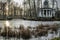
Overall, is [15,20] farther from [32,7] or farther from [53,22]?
[53,22]

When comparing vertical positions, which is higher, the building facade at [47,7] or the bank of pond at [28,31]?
the building facade at [47,7]

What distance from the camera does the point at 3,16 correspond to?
1.90 m

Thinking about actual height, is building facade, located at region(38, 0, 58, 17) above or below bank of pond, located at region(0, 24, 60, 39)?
above

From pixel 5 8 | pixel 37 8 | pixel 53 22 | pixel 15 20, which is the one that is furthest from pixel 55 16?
pixel 5 8

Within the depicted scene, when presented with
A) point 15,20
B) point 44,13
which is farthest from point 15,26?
point 44,13

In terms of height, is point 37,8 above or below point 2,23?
above

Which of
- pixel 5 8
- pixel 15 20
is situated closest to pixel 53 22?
pixel 15 20

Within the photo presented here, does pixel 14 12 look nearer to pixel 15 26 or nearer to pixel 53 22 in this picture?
pixel 15 26

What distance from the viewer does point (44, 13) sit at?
193 centimetres

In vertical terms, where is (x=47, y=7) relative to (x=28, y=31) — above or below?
above

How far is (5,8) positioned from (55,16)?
595 millimetres

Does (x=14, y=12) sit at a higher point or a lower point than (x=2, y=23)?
higher

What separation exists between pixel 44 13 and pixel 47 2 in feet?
0.44

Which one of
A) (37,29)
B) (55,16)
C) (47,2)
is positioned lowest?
(37,29)
